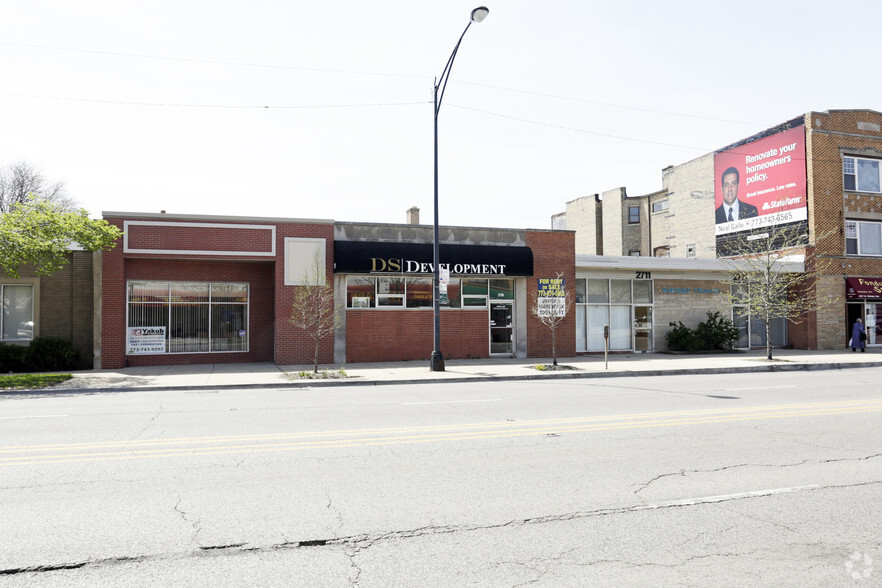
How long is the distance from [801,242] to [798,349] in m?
4.95

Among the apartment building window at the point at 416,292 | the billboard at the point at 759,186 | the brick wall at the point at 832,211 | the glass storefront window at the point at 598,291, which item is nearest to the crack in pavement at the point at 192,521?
the apartment building window at the point at 416,292

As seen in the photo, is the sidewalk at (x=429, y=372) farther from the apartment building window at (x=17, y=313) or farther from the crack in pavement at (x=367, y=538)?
the crack in pavement at (x=367, y=538)

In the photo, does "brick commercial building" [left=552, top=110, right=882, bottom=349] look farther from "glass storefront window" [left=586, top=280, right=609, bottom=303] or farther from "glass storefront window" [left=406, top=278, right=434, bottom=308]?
"glass storefront window" [left=406, top=278, right=434, bottom=308]

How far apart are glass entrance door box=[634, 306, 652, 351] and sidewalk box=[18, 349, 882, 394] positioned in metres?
2.01

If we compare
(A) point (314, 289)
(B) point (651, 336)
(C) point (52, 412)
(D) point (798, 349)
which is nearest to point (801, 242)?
(D) point (798, 349)

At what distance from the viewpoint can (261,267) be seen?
2198cm

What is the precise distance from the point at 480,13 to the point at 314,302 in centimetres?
991

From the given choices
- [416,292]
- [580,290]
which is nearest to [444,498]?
[416,292]

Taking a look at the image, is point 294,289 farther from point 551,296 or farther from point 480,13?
point 480,13

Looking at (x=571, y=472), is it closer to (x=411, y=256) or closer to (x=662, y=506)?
(x=662, y=506)

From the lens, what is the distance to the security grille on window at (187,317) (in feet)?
67.6

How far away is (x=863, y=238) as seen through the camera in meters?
28.9

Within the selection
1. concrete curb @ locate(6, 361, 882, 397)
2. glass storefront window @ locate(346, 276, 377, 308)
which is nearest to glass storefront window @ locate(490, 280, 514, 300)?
glass storefront window @ locate(346, 276, 377, 308)

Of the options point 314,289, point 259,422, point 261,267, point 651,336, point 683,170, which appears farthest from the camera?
point 683,170
